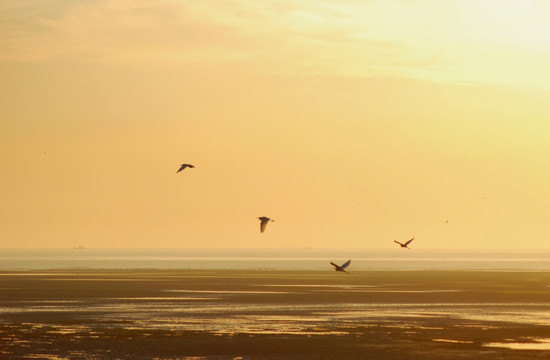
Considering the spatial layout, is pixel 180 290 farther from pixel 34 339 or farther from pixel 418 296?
pixel 34 339

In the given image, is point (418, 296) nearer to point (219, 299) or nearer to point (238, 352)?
point (219, 299)

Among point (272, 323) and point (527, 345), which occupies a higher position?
point (272, 323)

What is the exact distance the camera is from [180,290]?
88.1m

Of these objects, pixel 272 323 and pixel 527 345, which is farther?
pixel 272 323

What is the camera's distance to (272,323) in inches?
2137

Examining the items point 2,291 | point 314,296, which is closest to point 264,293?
point 314,296

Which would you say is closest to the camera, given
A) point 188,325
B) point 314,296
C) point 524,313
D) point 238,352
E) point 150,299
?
point 238,352

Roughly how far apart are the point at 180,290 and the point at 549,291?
1363 inches

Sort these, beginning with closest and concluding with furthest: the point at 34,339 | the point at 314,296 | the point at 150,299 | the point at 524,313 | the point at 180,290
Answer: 1. the point at 34,339
2. the point at 524,313
3. the point at 150,299
4. the point at 314,296
5. the point at 180,290

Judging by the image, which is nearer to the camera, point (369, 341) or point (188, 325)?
point (369, 341)

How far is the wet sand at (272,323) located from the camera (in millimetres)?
42344

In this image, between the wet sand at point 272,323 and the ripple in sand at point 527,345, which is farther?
the ripple in sand at point 527,345

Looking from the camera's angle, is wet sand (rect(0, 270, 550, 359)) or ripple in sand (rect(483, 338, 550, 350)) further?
ripple in sand (rect(483, 338, 550, 350))

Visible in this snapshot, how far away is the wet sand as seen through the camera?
139 ft
